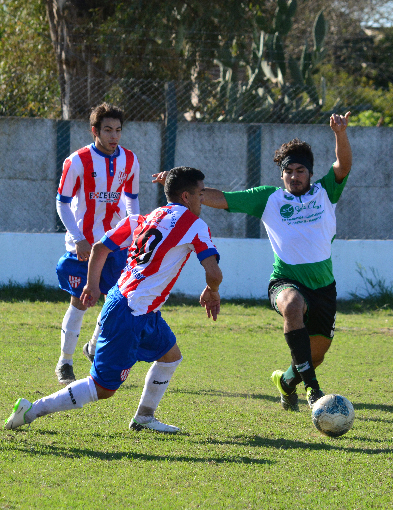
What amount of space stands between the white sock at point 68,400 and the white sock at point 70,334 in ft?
5.51

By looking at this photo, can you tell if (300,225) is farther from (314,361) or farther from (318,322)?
(314,361)

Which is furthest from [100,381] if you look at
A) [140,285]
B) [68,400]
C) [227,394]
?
[227,394]

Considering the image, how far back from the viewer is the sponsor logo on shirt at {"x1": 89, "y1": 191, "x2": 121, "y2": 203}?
590 cm

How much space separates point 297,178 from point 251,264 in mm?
5320

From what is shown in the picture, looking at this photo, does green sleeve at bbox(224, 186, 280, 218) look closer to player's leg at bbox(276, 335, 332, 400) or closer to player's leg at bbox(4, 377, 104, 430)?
player's leg at bbox(276, 335, 332, 400)

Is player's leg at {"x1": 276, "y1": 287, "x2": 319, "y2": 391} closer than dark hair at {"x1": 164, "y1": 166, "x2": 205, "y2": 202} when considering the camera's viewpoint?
No

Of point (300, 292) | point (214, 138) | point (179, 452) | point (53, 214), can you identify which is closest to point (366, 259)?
point (214, 138)

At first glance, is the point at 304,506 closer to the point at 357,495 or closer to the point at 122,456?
the point at 357,495

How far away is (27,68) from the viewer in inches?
551

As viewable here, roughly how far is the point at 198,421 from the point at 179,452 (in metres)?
0.72

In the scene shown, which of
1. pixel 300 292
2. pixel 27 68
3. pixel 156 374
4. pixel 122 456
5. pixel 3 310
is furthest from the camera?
pixel 27 68

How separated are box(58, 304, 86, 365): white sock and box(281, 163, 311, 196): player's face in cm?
209

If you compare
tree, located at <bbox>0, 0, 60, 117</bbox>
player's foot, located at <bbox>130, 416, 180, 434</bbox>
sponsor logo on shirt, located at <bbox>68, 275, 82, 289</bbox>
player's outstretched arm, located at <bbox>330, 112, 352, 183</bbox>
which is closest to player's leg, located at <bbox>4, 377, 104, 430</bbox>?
player's foot, located at <bbox>130, 416, 180, 434</bbox>

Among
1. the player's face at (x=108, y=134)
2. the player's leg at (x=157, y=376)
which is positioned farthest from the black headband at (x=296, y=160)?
the player's leg at (x=157, y=376)
